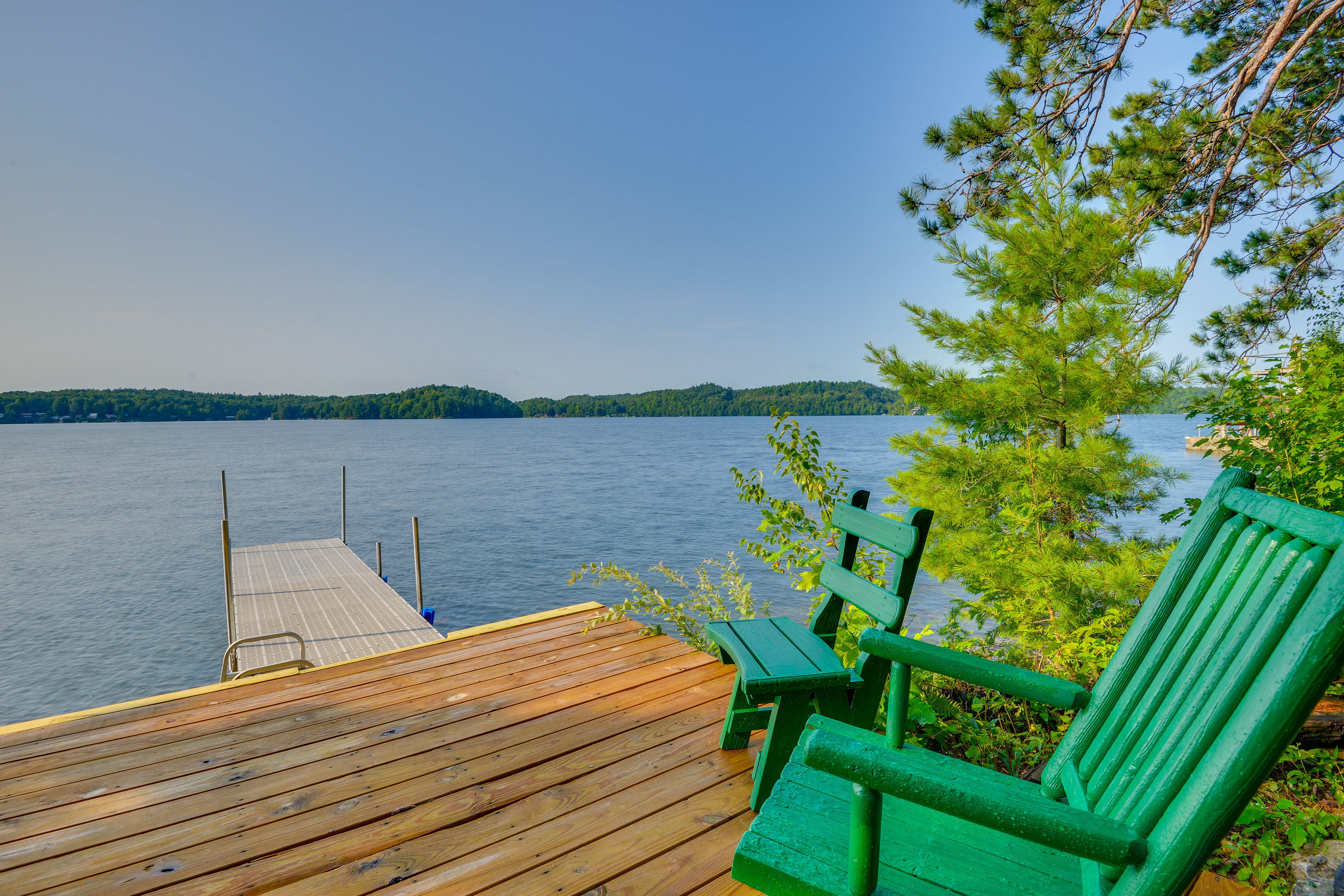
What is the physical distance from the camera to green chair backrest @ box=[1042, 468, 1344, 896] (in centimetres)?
70

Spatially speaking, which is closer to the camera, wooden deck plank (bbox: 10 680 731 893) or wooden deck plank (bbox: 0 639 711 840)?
wooden deck plank (bbox: 10 680 731 893)

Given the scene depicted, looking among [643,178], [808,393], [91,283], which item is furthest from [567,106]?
[808,393]

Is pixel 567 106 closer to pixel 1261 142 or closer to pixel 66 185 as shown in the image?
pixel 66 185

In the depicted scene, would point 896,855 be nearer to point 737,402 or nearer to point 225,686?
point 225,686

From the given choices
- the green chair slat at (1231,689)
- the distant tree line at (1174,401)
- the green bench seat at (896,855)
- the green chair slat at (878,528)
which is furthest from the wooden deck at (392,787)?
the distant tree line at (1174,401)

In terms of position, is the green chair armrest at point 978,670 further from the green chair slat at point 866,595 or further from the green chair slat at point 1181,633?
the green chair slat at point 866,595

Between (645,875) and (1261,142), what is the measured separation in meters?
5.78

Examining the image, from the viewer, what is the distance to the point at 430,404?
340 feet

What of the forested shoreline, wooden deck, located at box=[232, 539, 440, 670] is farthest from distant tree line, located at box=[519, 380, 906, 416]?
wooden deck, located at box=[232, 539, 440, 670]

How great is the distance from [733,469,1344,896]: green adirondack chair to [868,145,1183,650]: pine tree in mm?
3483

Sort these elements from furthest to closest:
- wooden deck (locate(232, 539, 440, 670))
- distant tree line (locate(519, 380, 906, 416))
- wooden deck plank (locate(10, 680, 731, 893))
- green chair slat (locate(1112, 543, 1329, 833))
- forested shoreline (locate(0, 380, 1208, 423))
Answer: forested shoreline (locate(0, 380, 1208, 423))
distant tree line (locate(519, 380, 906, 416))
wooden deck (locate(232, 539, 440, 670))
wooden deck plank (locate(10, 680, 731, 893))
green chair slat (locate(1112, 543, 1329, 833))

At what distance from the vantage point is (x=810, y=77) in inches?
501

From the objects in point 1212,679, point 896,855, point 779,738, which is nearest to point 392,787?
point 779,738

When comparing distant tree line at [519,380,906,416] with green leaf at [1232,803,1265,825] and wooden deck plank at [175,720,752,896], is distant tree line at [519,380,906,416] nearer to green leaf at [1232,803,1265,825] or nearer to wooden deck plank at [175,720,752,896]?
wooden deck plank at [175,720,752,896]
